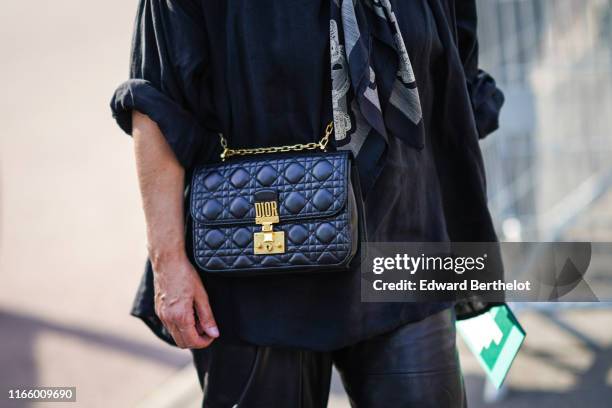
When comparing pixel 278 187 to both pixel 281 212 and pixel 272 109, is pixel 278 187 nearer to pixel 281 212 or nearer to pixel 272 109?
pixel 281 212

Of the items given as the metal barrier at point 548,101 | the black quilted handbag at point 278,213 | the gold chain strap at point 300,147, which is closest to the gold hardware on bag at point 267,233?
the black quilted handbag at point 278,213

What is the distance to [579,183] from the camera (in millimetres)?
5402

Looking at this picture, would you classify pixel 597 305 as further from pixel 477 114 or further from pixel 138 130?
pixel 138 130

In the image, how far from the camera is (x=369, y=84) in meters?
1.73

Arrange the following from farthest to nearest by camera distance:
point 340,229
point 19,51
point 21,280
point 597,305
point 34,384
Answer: point 19,51 → point 21,280 → point 597,305 → point 34,384 → point 340,229

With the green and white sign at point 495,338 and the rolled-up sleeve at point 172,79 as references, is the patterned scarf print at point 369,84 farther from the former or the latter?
the green and white sign at point 495,338

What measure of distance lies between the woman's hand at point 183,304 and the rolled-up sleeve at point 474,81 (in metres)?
0.84

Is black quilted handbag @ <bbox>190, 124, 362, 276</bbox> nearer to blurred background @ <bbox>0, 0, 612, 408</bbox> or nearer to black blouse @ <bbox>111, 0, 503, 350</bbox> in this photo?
black blouse @ <bbox>111, 0, 503, 350</bbox>

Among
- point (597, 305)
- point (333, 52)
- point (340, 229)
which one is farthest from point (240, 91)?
point (597, 305)

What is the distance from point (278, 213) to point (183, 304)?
0.26 m

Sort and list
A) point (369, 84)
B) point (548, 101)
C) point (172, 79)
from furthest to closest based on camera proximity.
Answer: point (548, 101) → point (172, 79) → point (369, 84)

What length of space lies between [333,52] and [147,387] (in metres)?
2.73

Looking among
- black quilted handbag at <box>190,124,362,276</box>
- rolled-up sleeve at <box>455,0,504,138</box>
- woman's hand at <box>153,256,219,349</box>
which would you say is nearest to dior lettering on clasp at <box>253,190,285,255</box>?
black quilted handbag at <box>190,124,362,276</box>

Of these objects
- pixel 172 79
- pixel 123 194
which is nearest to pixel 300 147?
pixel 172 79
